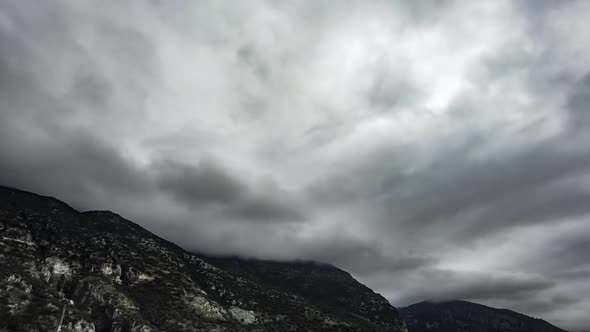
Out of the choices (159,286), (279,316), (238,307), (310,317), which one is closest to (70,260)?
(159,286)

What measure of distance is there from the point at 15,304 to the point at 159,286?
2509 inches

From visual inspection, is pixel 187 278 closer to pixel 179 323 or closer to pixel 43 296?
pixel 179 323

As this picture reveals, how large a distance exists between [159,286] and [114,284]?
64.4ft

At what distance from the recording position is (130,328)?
132 meters

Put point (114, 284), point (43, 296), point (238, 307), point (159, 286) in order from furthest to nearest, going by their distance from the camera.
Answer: point (238, 307) → point (159, 286) → point (114, 284) → point (43, 296)

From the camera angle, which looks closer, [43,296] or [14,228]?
[43,296]

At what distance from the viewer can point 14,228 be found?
170375mm

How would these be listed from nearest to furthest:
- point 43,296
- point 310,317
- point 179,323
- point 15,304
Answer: point 15,304, point 43,296, point 179,323, point 310,317

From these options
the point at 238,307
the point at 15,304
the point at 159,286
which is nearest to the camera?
the point at 15,304

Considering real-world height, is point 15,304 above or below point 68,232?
below

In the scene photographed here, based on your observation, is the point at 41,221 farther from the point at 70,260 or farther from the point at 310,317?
the point at 310,317

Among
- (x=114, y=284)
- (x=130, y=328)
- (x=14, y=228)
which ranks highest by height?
(x=14, y=228)

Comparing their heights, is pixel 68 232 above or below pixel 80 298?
above

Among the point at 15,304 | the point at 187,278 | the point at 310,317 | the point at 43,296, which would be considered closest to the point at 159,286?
the point at 187,278
